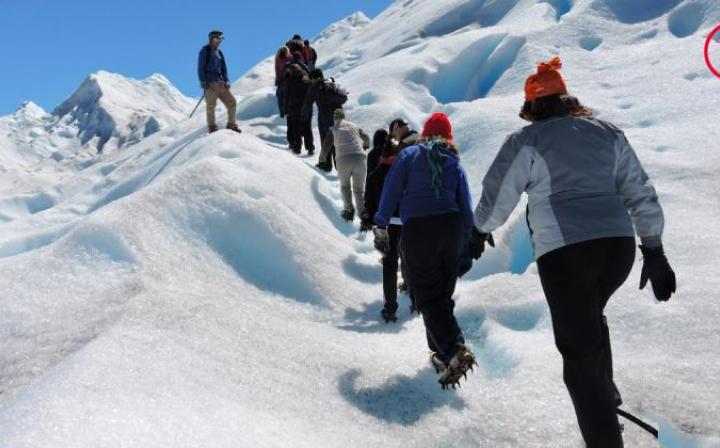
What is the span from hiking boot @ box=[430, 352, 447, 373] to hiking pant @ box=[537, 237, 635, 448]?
116 centimetres

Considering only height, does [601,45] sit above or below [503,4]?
below

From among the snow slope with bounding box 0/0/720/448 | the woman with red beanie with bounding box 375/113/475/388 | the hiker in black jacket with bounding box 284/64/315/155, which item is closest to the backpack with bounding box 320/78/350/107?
the hiker in black jacket with bounding box 284/64/315/155

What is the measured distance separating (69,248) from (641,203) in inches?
162

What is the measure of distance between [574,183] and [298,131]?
8836mm

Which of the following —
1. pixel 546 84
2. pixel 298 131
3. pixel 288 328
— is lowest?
pixel 288 328

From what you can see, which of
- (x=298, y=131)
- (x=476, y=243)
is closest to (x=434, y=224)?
(x=476, y=243)

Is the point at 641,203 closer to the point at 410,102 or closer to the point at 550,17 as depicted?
the point at 410,102

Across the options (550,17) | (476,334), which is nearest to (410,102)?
(550,17)

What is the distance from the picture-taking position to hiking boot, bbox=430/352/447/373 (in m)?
3.54

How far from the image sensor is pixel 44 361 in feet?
10.8

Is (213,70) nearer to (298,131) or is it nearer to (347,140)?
(298,131)

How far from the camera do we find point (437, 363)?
3.59 m

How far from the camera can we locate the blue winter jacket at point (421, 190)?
3.62 meters

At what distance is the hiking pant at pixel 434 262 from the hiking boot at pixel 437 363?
0.04 m
